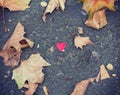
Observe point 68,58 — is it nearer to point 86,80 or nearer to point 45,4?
point 86,80

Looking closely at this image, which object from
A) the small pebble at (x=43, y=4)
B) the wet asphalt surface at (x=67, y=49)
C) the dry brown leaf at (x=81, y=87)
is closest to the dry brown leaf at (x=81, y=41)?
the wet asphalt surface at (x=67, y=49)

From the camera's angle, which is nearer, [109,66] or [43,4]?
[109,66]

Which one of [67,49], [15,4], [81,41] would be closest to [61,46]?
[67,49]

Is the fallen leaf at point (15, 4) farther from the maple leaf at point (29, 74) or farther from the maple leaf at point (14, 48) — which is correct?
→ the maple leaf at point (29, 74)

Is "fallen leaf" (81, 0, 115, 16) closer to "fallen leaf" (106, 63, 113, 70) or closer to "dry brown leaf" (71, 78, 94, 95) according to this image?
"fallen leaf" (106, 63, 113, 70)

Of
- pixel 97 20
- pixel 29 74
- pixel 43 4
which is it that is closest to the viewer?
pixel 29 74

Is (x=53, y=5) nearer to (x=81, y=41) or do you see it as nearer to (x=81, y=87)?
(x=81, y=41)
